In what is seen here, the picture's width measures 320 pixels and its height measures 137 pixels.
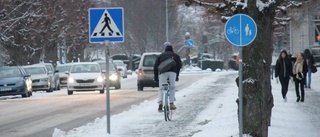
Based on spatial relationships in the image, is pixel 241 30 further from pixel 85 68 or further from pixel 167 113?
pixel 85 68

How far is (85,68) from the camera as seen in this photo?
3678cm

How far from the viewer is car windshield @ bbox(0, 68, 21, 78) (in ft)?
115

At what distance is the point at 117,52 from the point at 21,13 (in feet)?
152

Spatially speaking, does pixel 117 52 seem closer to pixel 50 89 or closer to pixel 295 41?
pixel 295 41

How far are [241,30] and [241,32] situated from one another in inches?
Result: 1.3

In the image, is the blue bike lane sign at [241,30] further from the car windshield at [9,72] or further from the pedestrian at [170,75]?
the car windshield at [9,72]

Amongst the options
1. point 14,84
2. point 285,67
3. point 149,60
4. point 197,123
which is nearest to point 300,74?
point 285,67

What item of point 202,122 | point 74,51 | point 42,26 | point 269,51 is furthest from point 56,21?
point 269,51

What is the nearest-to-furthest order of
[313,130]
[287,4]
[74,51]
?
[313,130] → [287,4] → [74,51]

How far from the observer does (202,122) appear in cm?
1794

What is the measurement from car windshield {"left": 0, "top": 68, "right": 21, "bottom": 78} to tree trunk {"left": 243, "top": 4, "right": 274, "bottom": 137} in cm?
2331

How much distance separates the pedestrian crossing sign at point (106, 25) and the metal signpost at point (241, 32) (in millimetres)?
2872

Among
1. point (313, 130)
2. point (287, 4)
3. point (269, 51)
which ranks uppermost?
point (287, 4)

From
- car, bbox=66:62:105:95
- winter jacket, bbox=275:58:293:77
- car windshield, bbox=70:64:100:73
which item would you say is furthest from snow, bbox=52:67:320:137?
car windshield, bbox=70:64:100:73
